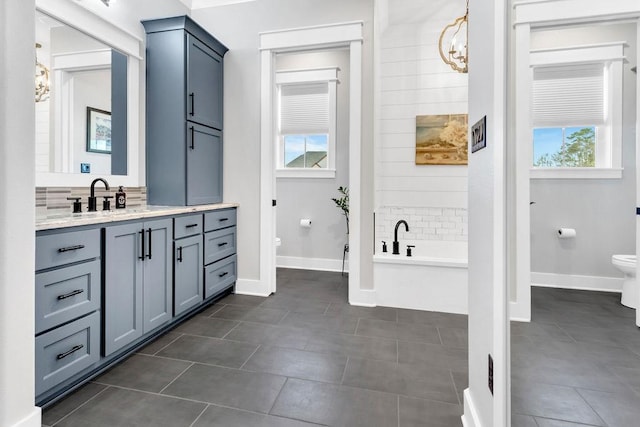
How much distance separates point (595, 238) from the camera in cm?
95

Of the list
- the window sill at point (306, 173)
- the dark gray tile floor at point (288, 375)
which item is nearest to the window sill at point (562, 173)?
the dark gray tile floor at point (288, 375)

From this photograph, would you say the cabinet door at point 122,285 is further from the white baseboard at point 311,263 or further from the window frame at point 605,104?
the white baseboard at point 311,263

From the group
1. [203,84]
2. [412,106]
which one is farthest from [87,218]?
[412,106]

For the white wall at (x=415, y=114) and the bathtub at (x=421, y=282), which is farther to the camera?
the white wall at (x=415, y=114)

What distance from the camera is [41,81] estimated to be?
7.03 ft

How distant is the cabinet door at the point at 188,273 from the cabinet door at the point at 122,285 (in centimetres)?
41

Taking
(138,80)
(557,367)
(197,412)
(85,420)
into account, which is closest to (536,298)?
(557,367)

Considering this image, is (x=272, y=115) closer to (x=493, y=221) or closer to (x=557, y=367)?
(x=493, y=221)

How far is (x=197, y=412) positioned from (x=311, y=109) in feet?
12.6

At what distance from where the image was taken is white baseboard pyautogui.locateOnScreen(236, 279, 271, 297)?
3467mm

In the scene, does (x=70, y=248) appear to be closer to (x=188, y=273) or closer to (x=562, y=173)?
(x=188, y=273)

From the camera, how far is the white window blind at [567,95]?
973 mm

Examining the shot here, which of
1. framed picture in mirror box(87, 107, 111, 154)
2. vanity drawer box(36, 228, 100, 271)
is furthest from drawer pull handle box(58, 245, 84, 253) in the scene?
framed picture in mirror box(87, 107, 111, 154)

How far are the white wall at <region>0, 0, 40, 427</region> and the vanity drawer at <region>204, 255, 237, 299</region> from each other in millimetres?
1585
